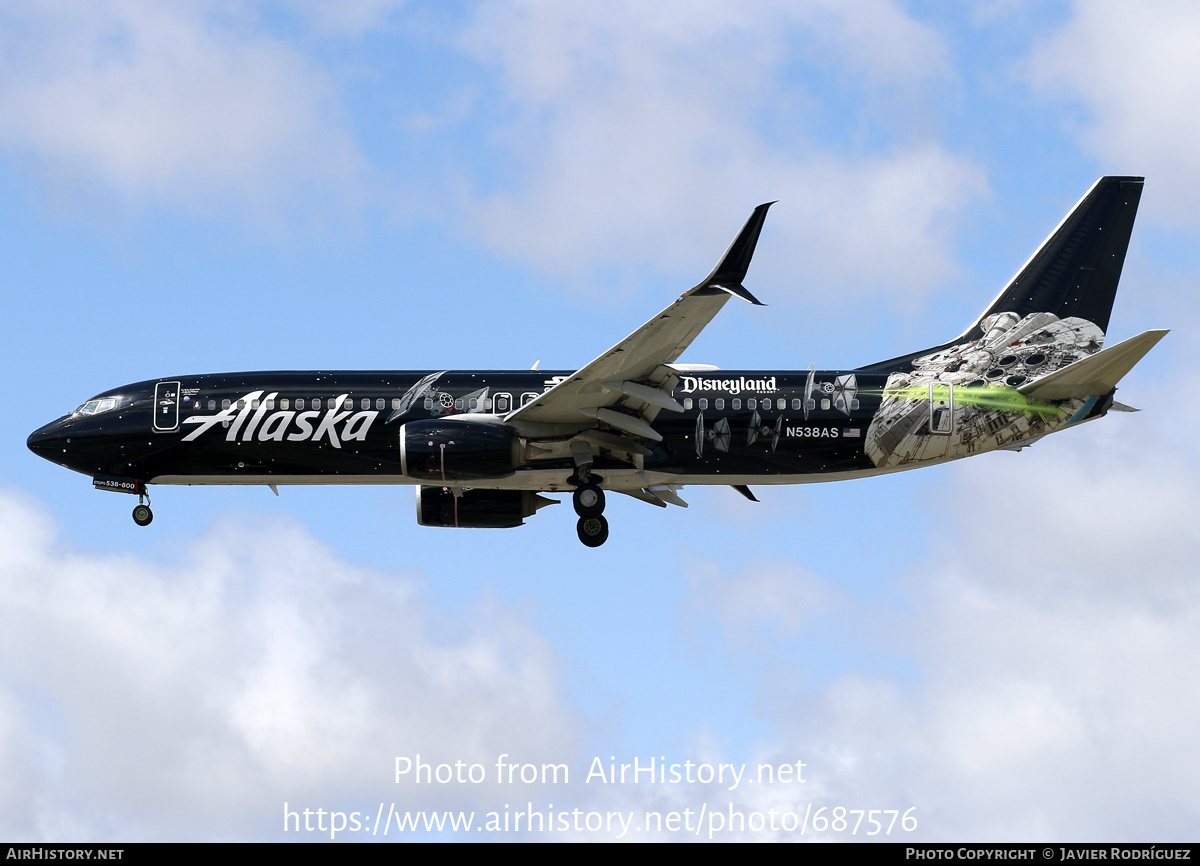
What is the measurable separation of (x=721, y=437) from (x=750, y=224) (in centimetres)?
894

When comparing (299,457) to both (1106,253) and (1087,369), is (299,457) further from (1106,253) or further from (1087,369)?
(1106,253)

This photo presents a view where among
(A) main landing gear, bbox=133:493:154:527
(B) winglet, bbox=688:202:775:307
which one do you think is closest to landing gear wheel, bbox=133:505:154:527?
(A) main landing gear, bbox=133:493:154:527

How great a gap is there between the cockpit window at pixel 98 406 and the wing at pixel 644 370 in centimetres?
1183

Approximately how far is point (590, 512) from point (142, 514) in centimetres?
1302

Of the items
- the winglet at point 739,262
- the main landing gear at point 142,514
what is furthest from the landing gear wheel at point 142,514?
the winglet at point 739,262

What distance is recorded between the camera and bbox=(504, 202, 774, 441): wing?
108 feet

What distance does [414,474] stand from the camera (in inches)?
1492

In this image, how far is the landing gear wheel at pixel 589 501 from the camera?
131 ft

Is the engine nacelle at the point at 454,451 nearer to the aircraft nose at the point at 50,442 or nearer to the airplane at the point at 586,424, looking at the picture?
the airplane at the point at 586,424

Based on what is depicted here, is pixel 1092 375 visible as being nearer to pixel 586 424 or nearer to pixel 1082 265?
pixel 1082 265

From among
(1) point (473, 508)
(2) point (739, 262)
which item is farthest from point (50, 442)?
(2) point (739, 262)
